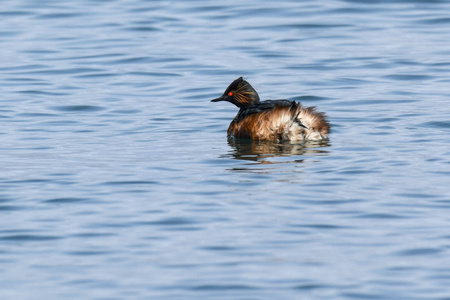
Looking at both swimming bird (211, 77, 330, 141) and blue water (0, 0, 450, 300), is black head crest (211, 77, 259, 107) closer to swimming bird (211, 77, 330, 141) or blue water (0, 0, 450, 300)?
blue water (0, 0, 450, 300)

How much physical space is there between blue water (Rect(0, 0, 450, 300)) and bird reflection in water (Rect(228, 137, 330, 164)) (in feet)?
0.16

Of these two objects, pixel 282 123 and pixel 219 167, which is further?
pixel 282 123

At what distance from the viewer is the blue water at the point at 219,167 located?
709cm

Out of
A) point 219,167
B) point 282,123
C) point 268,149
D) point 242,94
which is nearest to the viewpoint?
point 219,167

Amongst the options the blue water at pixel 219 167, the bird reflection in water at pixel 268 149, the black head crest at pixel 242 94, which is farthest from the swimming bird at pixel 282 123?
the black head crest at pixel 242 94

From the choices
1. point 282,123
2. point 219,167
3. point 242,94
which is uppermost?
point 242,94

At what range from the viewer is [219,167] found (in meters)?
10.6

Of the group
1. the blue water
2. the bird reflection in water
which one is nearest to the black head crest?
the blue water

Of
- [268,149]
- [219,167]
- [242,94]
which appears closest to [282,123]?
[268,149]

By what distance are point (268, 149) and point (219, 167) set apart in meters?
1.18

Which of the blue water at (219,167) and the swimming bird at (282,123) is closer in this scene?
the blue water at (219,167)

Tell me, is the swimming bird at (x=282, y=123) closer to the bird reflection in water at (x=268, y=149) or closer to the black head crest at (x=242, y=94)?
the bird reflection in water at (x=268, y=149)

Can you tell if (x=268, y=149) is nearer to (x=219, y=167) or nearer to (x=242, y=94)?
(x=219, y=167)

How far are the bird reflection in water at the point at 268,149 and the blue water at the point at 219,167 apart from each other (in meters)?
0.05
